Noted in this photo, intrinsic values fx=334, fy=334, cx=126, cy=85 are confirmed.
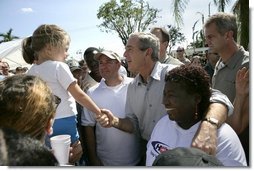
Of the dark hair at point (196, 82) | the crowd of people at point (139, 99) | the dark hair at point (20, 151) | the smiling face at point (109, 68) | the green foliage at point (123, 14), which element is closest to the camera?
the dark hair at point (20, 151)

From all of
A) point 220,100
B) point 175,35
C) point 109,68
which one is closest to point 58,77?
point 109,68

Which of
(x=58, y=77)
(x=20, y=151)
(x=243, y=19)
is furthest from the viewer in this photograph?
(x=58, y=77)

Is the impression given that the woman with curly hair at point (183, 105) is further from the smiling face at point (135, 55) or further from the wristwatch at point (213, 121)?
the smiling face at point (135, 55)

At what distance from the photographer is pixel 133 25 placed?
1283mm

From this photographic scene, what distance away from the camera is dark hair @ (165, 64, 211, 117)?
1033 millimetres

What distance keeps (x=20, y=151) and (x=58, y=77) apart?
0.76m

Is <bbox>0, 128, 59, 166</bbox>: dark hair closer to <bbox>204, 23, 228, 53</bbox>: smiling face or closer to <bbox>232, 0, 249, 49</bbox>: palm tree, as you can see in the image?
<bbox>232, 0, 249, 49</bbox>: palm tree

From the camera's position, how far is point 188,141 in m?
0.99

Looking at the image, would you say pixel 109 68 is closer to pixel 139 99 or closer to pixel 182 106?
pixel 139 99

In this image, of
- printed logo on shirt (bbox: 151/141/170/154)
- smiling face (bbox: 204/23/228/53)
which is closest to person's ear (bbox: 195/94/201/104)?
printed logo on shirt (bbox: 151/141/170/154)

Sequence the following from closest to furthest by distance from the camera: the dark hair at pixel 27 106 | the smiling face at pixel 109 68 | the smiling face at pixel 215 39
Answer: the dark hair at pixel 27 106, the smiling face at pixel 215 39, the smiling face at pixel 109 68

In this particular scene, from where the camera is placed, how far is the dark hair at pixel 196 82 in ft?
3.39

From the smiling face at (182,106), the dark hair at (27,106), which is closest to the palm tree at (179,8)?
the smiling face at (182,106)

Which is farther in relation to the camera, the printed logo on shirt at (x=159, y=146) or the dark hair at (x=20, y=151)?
the printed logo on shirt at (x=159, y=146)
